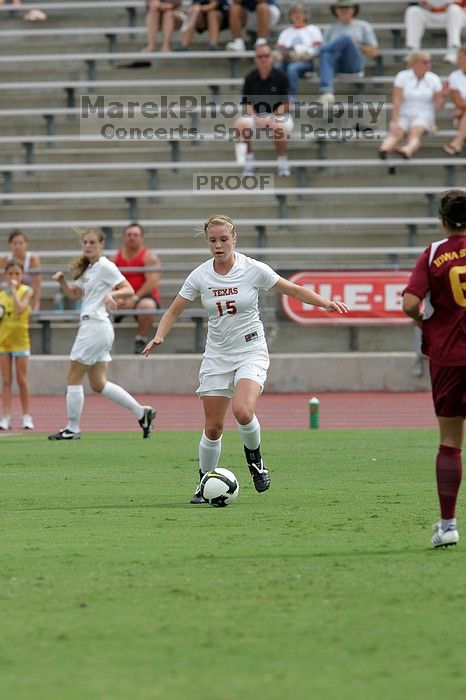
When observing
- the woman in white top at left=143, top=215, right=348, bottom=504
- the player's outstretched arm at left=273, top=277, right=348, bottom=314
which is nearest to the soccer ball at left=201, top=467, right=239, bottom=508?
the woman in white top at left=143, top=215, right=348, bottom=504

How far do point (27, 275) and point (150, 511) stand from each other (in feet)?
38.8

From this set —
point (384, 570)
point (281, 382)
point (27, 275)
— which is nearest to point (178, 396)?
point (281, 382)

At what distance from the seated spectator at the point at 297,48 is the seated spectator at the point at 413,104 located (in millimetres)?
1877

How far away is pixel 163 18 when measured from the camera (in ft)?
89.0

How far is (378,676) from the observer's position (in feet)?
Result: 15.3

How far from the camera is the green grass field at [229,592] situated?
185 inches

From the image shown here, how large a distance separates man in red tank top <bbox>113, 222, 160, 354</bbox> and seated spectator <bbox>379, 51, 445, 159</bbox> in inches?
212

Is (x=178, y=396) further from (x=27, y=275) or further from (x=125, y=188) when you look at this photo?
(x=125, y=188)

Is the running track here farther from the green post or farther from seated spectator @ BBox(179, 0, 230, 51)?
seated spectator @ BBox(179, 0, 230, 51)

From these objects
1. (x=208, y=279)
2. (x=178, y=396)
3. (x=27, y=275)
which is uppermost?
(x=208, y=279)

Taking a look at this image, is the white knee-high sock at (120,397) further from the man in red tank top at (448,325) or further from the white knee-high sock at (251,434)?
the man in red tank top at (448,325)

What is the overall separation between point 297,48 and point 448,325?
1870 centimetres

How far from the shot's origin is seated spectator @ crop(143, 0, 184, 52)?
26734 millimetres

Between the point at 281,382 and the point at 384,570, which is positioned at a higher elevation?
the point at 384,570
